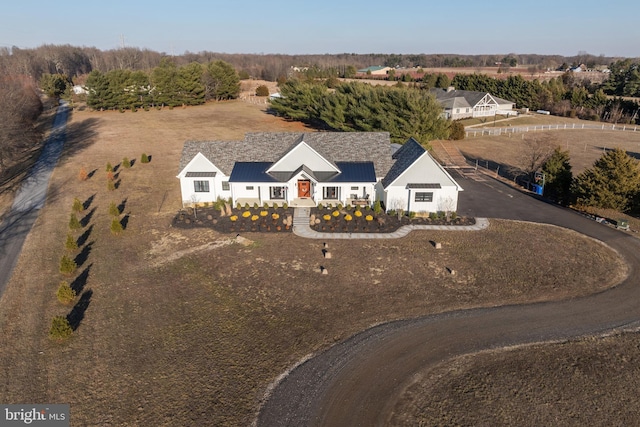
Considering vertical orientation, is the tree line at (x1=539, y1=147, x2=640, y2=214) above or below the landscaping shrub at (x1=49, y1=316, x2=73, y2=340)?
above

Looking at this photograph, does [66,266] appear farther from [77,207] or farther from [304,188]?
[304,188]

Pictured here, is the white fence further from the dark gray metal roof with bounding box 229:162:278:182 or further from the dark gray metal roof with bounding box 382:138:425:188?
the dark gray metal roof with bounding box 229:162:278:182

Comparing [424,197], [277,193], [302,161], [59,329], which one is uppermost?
→ [302,161]

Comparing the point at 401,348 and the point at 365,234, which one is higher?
the point at 365,234

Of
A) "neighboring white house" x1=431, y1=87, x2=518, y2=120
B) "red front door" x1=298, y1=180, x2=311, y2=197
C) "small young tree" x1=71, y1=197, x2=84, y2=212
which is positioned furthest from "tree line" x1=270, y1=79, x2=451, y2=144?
"small young tree" x1=71, y1=197, x2=84, y2=212

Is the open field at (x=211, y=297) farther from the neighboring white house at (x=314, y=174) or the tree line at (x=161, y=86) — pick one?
the tree line at (x=161, y=86)

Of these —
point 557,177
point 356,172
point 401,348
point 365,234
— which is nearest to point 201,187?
point 356,172
